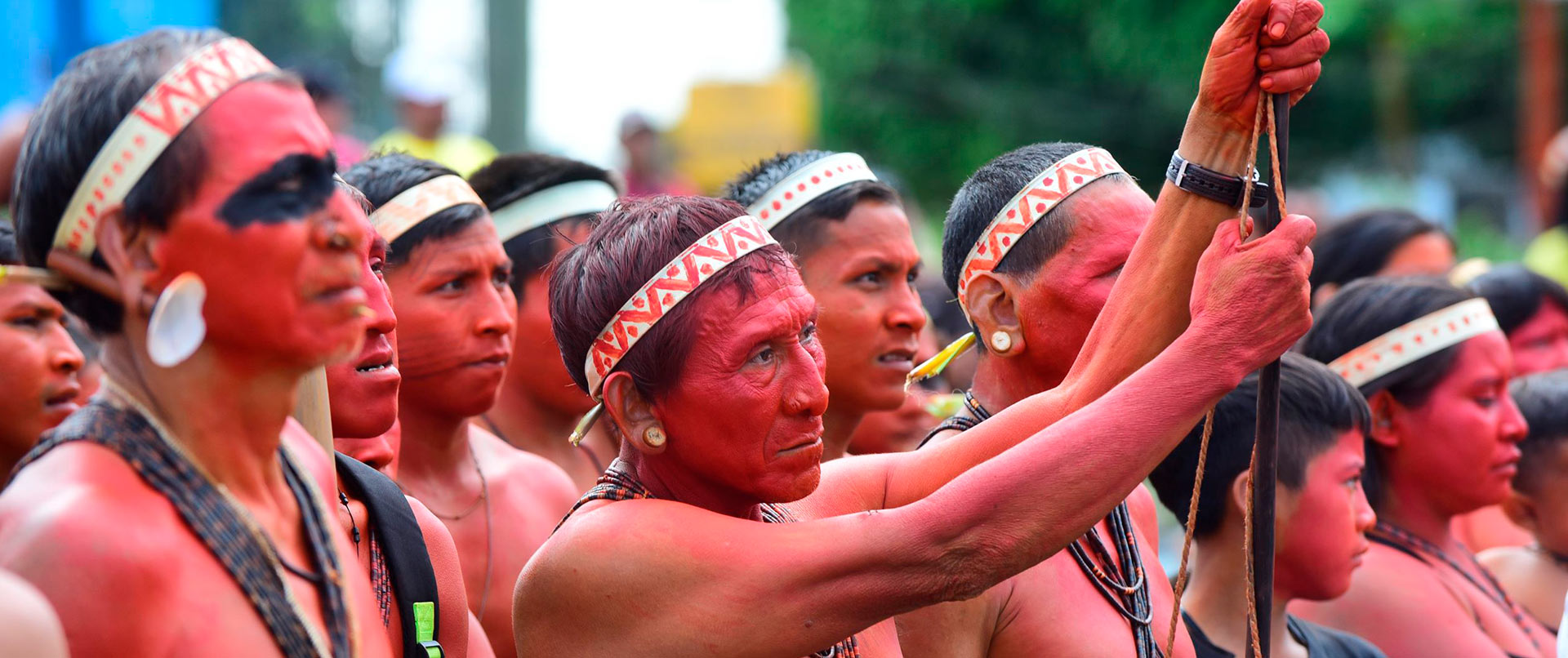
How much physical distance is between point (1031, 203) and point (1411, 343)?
2063mm

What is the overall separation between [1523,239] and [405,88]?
19352mm

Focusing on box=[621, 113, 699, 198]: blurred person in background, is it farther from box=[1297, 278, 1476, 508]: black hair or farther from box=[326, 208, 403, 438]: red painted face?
box=[326, 208, 403, 438]: red painted face

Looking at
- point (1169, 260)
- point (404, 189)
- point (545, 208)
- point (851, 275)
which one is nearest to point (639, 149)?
point (545, 208)

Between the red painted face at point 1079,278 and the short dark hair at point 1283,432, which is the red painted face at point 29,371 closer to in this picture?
the red painted face at point 1079,278

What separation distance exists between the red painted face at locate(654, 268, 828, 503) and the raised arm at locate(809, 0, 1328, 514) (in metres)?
0.48

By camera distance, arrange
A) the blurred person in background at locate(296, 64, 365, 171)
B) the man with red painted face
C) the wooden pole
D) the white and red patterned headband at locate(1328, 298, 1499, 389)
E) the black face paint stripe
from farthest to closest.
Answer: the blurred person in background at locate(296, 64, 365, 171) < the white and red patterned headband at locate(1328, 298, 1499, 389) < the wooden pole < the black face paint stripe < the man with red painted face

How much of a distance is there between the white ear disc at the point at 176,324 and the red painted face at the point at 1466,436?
4266mm

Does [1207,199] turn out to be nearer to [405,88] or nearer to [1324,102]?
[405,88]

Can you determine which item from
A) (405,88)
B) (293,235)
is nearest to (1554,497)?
(293,235)

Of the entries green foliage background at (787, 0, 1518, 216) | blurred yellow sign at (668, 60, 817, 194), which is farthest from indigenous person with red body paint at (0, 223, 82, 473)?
green foliage background at (787, 0, 1518, 216)

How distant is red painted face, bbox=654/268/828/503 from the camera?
118 inches

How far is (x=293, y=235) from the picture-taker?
222 cm

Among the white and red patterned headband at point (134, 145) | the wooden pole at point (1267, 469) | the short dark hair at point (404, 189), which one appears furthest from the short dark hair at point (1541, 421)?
the white and red patterned headband at point (134, 145)

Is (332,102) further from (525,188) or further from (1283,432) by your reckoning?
(1283,432)
